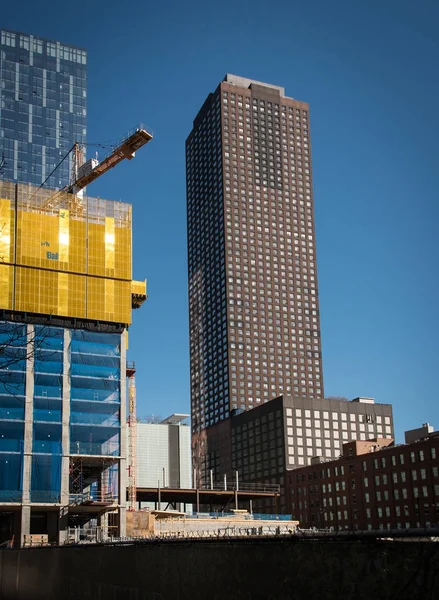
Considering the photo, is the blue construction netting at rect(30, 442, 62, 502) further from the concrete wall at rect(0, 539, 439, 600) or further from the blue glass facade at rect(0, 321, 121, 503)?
the concrete wall at rect(0, 539, 439, 600)

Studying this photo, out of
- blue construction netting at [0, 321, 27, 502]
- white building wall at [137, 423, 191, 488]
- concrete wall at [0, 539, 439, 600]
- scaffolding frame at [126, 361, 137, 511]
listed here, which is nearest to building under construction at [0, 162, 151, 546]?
blue construction netting at [0, 321, 27, 502]

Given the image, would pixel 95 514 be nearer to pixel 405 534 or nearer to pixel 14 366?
pixel 14 366

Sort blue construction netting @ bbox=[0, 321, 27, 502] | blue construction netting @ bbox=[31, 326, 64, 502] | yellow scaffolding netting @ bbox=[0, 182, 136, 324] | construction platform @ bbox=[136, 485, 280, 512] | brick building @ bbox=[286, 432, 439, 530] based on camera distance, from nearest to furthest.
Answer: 1. blue construction netting @ bbox=[0, 321, 27, 502]
2. blue construction netting @ bbox=[31, 326, 64, 502]
3. yellow scaffolding netting @ bbox=[0, 182, 136, 324]
4. brick building @ bbox=[286, 432, 439, 530]
5. construction platform @ bbox=[136, 485, 280, 512]

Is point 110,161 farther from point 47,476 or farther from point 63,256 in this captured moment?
point 47,476

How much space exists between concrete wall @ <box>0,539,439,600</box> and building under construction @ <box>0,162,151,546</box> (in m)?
67.8

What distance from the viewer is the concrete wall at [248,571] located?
13547 millimetres

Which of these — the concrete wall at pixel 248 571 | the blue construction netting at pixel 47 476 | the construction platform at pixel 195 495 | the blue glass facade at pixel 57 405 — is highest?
the blue glass facade at pixel 57 405

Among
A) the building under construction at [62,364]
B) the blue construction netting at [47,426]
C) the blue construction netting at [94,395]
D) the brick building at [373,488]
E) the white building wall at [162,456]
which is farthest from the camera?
the white building wall at [162,456]

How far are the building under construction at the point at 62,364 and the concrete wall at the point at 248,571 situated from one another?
2671 inches

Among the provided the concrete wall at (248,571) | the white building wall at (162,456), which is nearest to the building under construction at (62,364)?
the concrete wall at (248,571)

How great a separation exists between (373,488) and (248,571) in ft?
414

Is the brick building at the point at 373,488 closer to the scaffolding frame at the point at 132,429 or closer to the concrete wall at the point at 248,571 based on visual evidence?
the scaffolding frame at the point at 132,429

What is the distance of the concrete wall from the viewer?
13.5 meters

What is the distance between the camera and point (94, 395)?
337 ft
